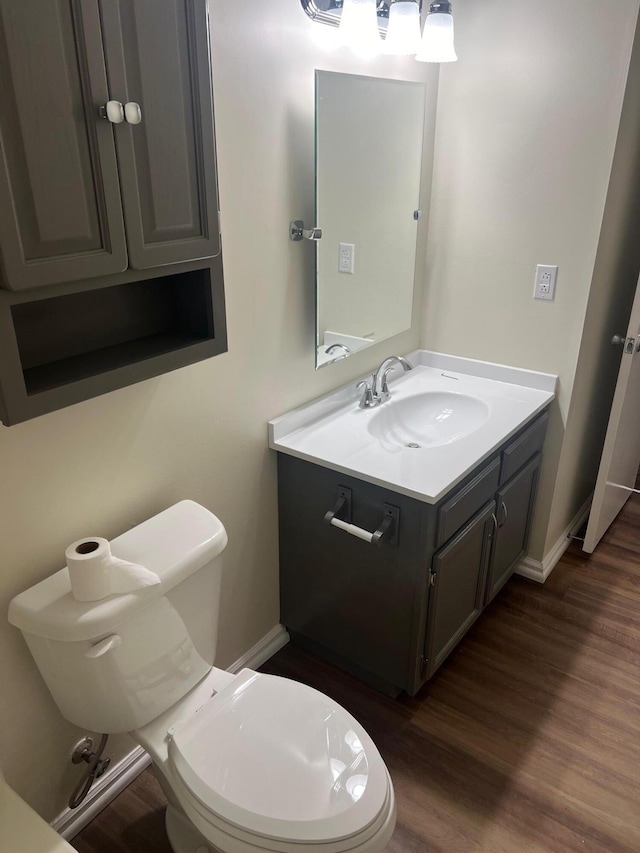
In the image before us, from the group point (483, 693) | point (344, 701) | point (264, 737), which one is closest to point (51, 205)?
point (264, 737)

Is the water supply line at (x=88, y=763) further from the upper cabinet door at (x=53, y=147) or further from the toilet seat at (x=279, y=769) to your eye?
the upper cabinet door at (x=53, y=147)

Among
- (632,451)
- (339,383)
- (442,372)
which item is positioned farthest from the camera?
(632,451)

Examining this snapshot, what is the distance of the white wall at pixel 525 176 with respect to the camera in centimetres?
191

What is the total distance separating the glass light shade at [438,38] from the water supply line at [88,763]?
2030mm

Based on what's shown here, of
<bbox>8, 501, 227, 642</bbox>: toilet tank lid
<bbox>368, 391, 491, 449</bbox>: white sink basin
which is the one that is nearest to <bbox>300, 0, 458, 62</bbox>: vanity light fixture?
<bbox>368, 391, 491, 449</bbox>: white sink basin

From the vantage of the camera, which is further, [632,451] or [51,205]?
[632,451]

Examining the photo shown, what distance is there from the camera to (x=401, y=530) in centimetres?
170

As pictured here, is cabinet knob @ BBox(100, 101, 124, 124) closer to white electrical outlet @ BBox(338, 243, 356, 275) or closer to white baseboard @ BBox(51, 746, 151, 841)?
white electrical outlet @ BBox(338, 243, 356, 275)

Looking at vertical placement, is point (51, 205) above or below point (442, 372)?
above

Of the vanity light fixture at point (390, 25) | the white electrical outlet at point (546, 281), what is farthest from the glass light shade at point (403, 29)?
the white electrical outlet at point (546, 281)

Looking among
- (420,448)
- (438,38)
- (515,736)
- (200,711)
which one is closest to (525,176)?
(438,38)

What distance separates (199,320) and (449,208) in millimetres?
1296

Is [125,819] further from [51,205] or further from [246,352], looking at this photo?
[51,205]

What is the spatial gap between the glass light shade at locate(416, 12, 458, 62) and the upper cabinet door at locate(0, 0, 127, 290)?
119 centimetres
